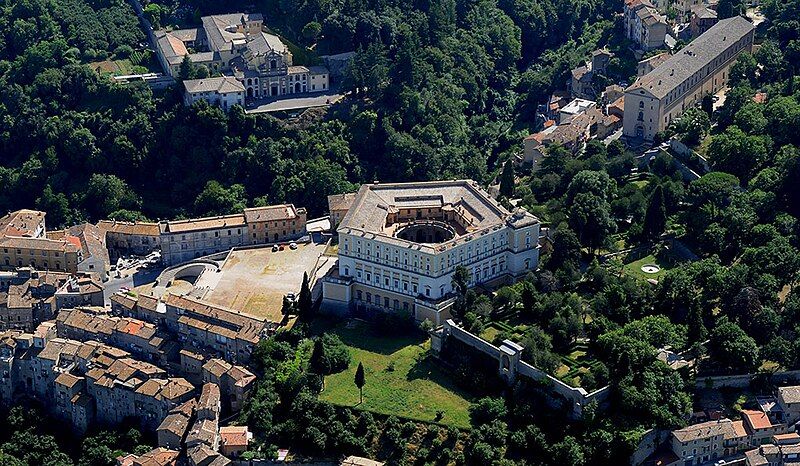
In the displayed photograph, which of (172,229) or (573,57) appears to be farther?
(573,57)

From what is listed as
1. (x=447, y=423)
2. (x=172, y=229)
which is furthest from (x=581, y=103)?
(x=447, y=423)

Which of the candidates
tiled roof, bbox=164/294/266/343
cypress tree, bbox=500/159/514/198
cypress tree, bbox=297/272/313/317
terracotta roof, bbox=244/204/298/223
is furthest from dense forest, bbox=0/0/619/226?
cypress tree, bbox=297/272/313/317

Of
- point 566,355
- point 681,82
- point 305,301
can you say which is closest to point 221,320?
point 305,301

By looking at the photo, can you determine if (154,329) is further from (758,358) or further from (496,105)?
(496,105)

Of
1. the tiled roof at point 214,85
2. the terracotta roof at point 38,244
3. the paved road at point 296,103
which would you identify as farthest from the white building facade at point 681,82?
the terracotta roof at point 38,244

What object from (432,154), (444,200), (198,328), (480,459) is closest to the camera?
(480,459)

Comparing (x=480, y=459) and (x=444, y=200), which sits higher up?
(x=444, y=200)

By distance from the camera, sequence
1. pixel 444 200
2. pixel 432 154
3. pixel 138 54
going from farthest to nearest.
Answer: pixel 138 54
pixel 432 154
pixel 444 200
